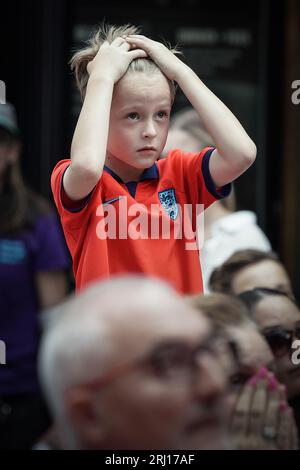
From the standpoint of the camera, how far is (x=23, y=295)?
4.18 metres

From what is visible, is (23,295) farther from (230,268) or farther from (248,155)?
(248,155)

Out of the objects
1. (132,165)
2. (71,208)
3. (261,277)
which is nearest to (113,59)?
(132,165)

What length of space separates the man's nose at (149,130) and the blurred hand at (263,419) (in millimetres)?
583

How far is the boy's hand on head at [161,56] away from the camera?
7.92ft

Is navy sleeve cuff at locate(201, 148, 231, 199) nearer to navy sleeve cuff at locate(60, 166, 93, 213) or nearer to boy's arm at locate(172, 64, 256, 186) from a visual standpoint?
boy's arm at locate(172, 64, 256, 186)

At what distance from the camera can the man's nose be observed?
7.79ft

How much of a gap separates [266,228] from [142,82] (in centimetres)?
349

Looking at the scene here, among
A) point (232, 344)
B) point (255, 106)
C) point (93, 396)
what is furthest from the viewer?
point (255, 106)

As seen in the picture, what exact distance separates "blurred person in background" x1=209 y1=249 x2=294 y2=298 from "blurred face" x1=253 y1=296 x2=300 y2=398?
32cm

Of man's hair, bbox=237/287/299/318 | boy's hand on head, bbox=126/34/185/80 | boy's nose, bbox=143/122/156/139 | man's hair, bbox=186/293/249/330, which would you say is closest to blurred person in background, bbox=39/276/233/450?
man's hair, bbox=186/293/249/330

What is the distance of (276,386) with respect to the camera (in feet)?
7.93

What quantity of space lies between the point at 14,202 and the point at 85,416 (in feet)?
8.20

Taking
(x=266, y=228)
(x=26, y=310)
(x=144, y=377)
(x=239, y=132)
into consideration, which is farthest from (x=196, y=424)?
(x=266, y=228)

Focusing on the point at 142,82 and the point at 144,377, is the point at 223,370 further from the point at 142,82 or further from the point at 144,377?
the point at 142,82
